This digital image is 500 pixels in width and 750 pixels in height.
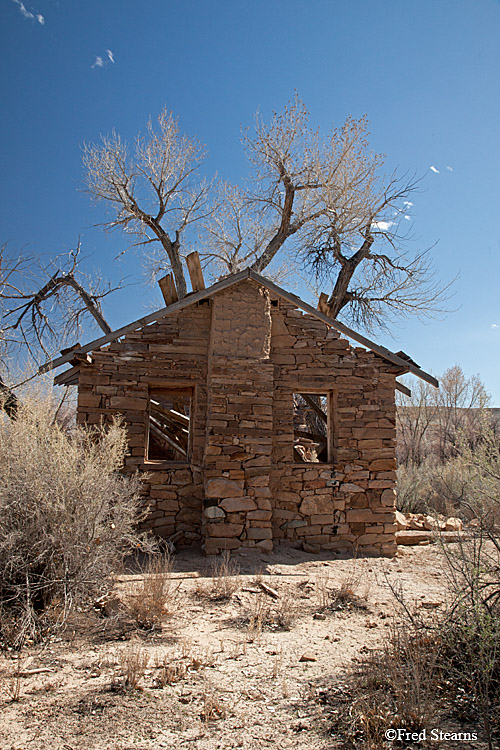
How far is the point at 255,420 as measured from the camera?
24.7 feet

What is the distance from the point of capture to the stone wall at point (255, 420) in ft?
24.0

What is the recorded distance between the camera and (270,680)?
3.73 meters

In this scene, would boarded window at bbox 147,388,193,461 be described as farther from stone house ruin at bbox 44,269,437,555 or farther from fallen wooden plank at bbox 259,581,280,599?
fallen wooden plank at bbox 259,581,280,599

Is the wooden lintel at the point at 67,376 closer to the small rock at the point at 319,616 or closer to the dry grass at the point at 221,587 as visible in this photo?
the dry grass at the point at 221,587

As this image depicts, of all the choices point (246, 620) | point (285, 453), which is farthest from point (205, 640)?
point (285, 453)

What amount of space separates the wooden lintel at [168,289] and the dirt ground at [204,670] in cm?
449

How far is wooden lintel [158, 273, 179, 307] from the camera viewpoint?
8383mm

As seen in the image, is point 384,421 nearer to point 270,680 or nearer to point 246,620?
point 246,620

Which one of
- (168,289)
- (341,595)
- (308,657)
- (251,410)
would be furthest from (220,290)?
(308,657)

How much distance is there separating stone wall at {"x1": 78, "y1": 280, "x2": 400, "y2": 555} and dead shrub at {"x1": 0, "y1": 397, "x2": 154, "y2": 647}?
7.46 ft

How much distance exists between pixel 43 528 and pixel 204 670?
1944 millimetres

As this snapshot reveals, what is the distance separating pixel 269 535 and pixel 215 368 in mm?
2613

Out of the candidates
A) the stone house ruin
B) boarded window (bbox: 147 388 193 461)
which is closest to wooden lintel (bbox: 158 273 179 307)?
the stone house ruin

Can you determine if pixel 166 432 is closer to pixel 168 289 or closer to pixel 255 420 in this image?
pixel 168 289
